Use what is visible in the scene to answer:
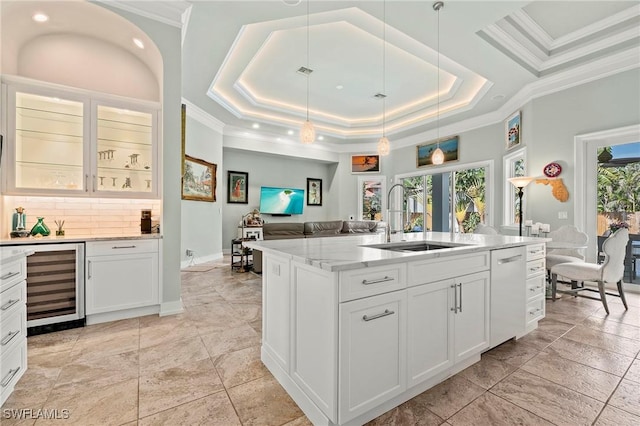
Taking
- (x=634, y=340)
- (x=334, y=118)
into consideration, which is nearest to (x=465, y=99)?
(x=334, y=118)

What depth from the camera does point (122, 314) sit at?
2.88 m

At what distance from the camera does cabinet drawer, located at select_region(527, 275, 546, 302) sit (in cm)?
251

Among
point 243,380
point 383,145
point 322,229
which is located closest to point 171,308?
point 243,380

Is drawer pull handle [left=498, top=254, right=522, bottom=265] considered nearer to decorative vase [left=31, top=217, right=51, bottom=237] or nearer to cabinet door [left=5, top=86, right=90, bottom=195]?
cabinet door [left=5, top=86, right=90, bottom=195]

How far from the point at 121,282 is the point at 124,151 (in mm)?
1413

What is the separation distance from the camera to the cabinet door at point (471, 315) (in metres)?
1.88

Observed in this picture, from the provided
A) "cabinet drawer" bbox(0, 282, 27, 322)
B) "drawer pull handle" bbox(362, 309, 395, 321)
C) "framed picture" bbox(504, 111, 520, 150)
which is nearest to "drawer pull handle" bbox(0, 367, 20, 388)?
"cabinet drawer" bbox(0, 282, 27, 322)

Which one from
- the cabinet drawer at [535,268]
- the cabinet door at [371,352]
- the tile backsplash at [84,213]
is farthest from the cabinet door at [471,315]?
the tile backsplash at [84,213]

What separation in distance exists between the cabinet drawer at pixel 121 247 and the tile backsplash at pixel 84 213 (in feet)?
1.38

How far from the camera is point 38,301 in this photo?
251 centimetres

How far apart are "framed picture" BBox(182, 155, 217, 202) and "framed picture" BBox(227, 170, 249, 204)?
107 centimetres

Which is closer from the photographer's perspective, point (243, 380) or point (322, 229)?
point (243, 380)

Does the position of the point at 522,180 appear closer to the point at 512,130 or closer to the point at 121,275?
the point at 512,130

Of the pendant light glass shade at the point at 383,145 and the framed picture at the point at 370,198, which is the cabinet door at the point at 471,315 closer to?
the pendant light glass shade at the point at 383,145
